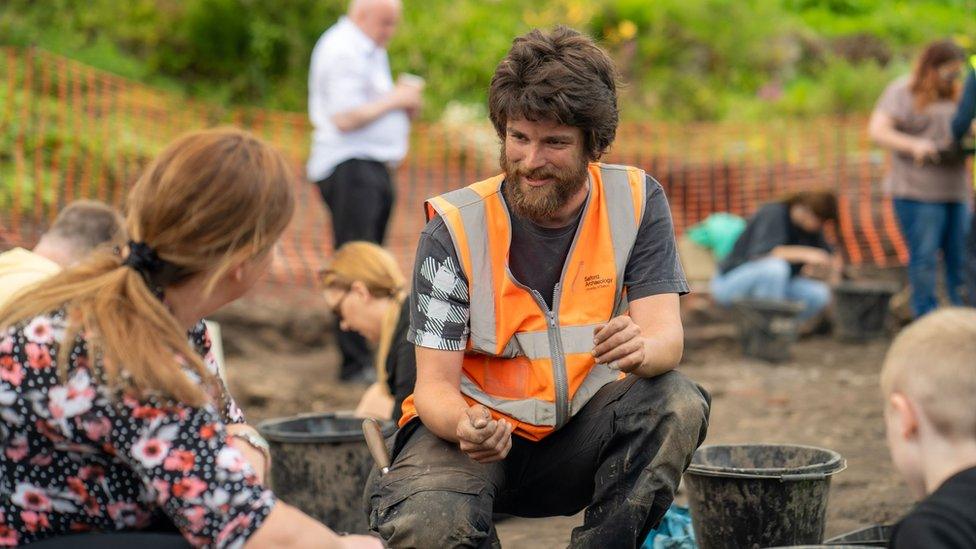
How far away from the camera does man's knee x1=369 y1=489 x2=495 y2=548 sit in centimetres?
297

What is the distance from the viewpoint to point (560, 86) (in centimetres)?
Result: 317

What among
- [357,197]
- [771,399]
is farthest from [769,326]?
[357,197]

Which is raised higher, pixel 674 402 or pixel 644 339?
pixel 644 339

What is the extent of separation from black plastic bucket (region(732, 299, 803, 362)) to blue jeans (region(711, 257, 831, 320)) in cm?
17

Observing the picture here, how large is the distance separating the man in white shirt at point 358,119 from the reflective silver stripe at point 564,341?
3762 mm

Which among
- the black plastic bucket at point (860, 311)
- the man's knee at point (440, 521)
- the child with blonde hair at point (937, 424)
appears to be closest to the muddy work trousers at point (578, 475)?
the man's knee at point (440, 521)

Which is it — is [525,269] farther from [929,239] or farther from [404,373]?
[929,239]

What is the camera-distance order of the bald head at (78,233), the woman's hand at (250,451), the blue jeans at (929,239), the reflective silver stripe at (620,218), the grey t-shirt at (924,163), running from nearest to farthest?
the woman's hand at (250,451) < the reflective silver stripe at (620,218) < the bald head at (78,233) < the grey t-shirt at (924,163) < the blue jeans at (929,239)

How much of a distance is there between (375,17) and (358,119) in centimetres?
59

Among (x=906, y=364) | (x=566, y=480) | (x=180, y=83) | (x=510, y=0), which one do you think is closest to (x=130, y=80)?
(x=180, y=83)

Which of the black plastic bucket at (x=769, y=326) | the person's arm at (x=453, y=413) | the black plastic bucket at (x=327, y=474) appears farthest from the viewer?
the black plastic bucket at (x=769, y=326)

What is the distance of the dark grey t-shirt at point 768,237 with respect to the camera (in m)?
8.69

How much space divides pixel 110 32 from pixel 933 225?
896cm

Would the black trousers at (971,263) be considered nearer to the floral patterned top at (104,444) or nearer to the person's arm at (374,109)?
the person's arm at (374,109)
